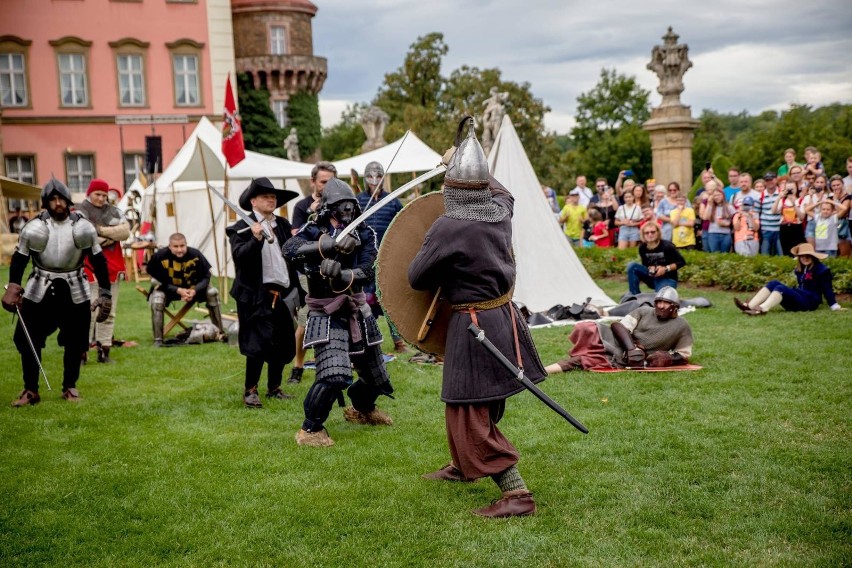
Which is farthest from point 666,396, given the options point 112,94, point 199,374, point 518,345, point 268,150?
point 268,150

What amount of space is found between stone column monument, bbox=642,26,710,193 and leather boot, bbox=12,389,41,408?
41.5 ft

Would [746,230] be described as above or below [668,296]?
above

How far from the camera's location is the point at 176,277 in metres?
10.4

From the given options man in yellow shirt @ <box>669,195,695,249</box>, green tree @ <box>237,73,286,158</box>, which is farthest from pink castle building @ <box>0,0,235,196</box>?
man in yellow shirt @ <box>669,195,695,249</box>

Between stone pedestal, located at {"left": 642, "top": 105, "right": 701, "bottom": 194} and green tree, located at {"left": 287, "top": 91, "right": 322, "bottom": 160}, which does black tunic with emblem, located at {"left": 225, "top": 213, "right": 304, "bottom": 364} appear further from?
green tree, located at {"left": 287, "top": 91, "right": 322, "bottom": 160}

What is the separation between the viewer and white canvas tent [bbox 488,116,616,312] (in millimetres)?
11531

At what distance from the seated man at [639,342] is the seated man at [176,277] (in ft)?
14.7

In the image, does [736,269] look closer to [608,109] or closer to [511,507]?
[511,507]

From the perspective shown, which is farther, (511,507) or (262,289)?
(262,289)

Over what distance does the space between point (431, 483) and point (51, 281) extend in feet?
12.7

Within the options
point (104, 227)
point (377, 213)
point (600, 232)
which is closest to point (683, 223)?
point (600, 232)

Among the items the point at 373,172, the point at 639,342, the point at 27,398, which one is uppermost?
the point at 373,172

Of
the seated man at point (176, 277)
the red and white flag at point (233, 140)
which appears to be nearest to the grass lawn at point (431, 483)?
the seated man at point (176, 277)

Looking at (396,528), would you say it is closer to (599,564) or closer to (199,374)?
(599,564)
